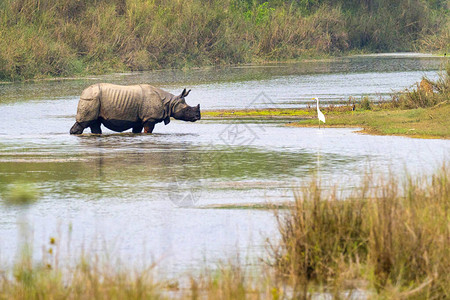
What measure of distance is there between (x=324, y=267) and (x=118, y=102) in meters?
14.9

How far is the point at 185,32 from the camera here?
208 ft

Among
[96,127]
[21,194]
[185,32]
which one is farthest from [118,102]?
[185,32]

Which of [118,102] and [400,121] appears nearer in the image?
[118,102]

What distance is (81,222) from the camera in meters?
12.0

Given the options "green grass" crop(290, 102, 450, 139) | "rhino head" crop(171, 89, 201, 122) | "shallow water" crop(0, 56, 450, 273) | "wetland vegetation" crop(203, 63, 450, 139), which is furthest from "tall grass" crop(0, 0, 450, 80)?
"green grass" crop(290, 102, 450, 139)

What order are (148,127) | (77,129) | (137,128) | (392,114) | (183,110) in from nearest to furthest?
(77,129) < (148,127) < (137,128) < (183,110) < (392,114)

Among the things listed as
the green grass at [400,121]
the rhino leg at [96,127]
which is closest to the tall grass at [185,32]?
the rhino leg at [96,127]

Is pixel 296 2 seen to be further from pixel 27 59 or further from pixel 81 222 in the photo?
pixel 81 222

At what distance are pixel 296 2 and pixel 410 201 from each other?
7813cm

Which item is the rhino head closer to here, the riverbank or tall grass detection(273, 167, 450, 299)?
the riverbank

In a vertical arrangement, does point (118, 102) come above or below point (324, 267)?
below

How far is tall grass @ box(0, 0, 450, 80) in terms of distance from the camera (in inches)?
2050

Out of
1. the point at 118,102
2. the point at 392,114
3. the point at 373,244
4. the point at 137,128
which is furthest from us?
the point at 392,114

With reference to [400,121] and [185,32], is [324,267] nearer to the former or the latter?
[400,121]
